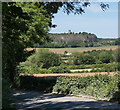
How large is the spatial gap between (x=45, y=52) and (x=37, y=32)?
148ft

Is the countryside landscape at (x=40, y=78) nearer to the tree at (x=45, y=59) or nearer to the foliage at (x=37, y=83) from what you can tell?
the foliage at (x=37, y=83)

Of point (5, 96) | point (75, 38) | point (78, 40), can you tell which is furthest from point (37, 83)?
point (78, 40)

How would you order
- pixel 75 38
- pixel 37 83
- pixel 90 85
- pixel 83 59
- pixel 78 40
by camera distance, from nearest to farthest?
1. pixel 90 85
2. pixel 37 83
3. pixel 75 38
4. pixel 78 40
5. pixel 83 59

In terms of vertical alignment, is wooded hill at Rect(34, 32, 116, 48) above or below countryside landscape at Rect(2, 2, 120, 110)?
above

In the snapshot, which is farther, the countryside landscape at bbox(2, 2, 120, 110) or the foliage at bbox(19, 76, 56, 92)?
the foliage at bbox(19, 76, 56, 92)

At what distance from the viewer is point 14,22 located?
641 cm

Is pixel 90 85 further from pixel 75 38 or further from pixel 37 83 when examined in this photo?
pixel 75 38

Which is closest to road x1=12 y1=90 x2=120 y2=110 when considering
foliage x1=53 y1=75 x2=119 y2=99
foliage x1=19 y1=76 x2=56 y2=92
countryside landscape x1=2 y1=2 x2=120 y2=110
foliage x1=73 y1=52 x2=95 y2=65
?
countryside landscape x1=2 y1=2 x2=120 y2=110

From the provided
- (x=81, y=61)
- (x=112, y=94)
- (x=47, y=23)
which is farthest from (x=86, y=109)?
(x=81, y=61)

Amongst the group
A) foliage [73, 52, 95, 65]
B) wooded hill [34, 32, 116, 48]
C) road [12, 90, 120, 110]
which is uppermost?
wooded hill [34, 32, 116, 48]

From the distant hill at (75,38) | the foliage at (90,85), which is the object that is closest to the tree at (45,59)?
the distant hill at (75,38)

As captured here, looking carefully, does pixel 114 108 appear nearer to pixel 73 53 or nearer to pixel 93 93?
pixel 93 93

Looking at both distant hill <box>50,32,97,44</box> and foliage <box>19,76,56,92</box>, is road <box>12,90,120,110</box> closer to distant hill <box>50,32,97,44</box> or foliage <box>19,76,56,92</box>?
foliage <box>19,76,56,92</box>

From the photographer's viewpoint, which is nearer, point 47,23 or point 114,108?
point 114,108
